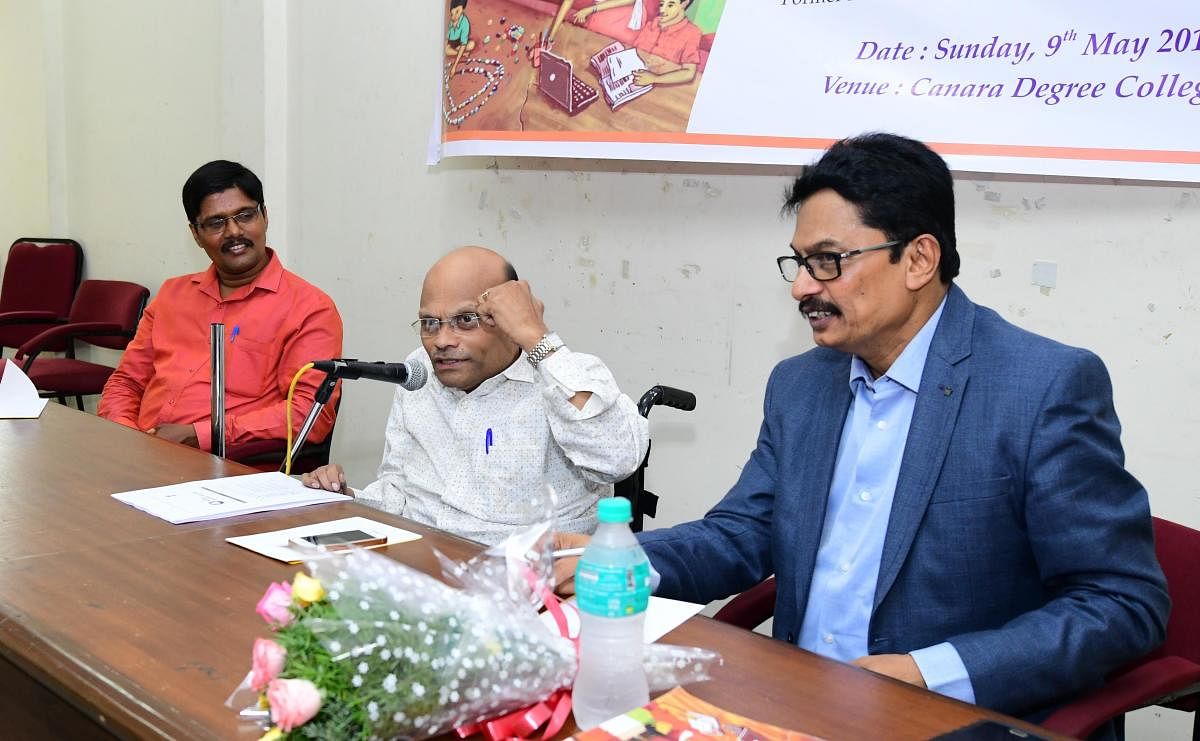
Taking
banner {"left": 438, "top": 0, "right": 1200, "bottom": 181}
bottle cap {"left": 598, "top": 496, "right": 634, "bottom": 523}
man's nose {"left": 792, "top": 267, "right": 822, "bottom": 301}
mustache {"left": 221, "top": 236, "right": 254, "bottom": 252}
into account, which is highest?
banner {"left": 438, "top": 0, "right": 1200, "bottom": 181}

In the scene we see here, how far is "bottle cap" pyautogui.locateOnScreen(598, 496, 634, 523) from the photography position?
44.6 inches

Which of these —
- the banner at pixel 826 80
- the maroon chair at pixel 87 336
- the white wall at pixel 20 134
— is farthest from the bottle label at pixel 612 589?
the white wall at pixel 20 134

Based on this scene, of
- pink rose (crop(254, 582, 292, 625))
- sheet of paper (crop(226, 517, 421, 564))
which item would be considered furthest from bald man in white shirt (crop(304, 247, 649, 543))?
pink rose (crop(254, 582, 292, 625))

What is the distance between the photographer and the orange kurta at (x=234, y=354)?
307 centimetres

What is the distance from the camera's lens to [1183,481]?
2.26 m

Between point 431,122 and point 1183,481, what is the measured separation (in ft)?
8.82

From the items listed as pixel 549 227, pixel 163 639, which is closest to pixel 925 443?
pixel 163 639

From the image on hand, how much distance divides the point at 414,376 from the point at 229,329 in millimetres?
1365

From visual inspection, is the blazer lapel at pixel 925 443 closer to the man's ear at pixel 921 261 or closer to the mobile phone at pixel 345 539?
the man's ear at pixel 921 261

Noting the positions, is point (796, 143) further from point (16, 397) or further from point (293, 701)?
point (16, 397)

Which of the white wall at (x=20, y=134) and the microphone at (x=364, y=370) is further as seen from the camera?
the white wall at (x=20, y=134)

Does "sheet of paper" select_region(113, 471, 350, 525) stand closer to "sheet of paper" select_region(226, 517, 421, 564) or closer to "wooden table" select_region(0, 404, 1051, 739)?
"wooden table" select_region(0, 404, 1051, 739)

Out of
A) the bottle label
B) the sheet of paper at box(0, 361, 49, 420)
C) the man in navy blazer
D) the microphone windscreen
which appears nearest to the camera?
the bottle label

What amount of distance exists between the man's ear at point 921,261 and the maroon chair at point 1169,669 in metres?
0.56
